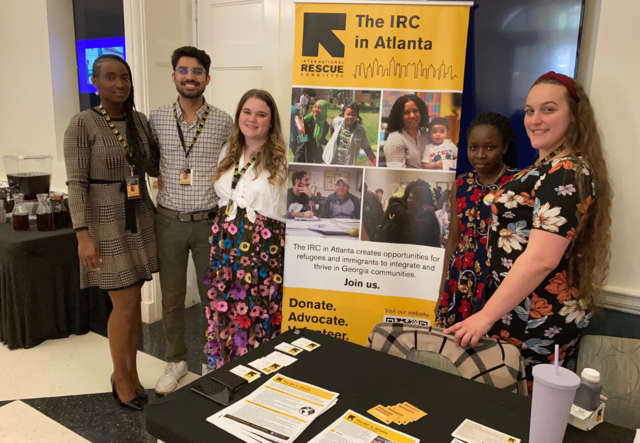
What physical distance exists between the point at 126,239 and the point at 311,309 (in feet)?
3.08

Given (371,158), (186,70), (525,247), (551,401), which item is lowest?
(551,401)

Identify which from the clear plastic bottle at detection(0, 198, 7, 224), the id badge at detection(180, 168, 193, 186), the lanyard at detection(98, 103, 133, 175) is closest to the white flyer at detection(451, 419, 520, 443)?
the id badge at detection(180, 168, 193, 186)

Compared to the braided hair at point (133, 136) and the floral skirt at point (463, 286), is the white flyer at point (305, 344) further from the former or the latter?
the braided hair at point (133, 136)

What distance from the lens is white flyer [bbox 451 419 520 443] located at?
90 centimetres

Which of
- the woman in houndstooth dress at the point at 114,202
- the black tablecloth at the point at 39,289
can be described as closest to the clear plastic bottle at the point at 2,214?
the black tablecloth at the point at 39,289

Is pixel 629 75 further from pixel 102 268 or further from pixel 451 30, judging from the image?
pixel 102 268

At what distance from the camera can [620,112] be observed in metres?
1.74

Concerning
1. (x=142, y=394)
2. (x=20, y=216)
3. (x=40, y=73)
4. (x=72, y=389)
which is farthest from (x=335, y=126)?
(x=40, y=73)

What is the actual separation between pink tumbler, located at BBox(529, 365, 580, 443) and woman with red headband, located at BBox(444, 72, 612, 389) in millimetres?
405

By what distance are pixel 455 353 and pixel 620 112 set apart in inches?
48.3

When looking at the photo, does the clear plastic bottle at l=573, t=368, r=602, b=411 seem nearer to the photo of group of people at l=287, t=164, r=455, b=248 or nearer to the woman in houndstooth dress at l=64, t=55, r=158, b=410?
the photo of group of people at l=287, t=164, r=455, b=248

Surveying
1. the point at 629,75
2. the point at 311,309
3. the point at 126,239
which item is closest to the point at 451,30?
the point at 629,75

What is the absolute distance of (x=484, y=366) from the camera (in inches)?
48.4

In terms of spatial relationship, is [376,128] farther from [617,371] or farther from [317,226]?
[617,371]
